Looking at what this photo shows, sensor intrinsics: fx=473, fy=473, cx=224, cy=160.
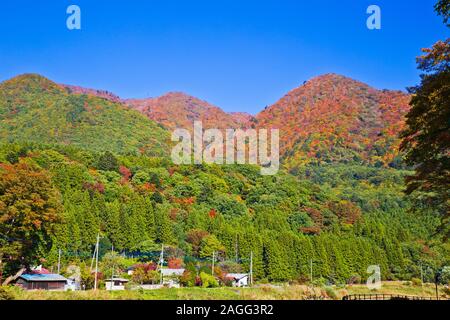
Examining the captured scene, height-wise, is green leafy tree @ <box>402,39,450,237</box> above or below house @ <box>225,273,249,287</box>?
above

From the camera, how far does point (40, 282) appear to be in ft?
113

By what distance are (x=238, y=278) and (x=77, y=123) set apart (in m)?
110

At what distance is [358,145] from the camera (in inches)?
6590

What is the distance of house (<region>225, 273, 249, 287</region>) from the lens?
45625mm

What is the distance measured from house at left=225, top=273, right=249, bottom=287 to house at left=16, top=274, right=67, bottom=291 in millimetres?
16239

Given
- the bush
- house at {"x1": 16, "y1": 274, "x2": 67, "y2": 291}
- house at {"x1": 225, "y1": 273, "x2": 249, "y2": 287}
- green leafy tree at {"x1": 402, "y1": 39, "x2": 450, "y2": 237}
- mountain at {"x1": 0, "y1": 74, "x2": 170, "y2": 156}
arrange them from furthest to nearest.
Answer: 1. mountain at {"x1": 0, "y1": 74, "x2": 170, "y2": 156}
2. house at {"x1": 225, "y1": 273, "x2": 249, "y2": 287}
3. the bush
4. house at {"x1": 16, "y1": 274, "x2": 67, "y2": 291}
5. green leafy tree at {"x1": 402, "y1": 39, "x2": 450, "y2": 237}

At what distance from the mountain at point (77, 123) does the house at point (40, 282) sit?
87.0 meters

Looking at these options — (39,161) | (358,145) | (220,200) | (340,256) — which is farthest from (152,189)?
(358,145)

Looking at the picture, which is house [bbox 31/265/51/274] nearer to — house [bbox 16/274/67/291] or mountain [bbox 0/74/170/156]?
house [bbox 16/274/67/291]

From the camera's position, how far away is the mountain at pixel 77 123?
132250 mm
